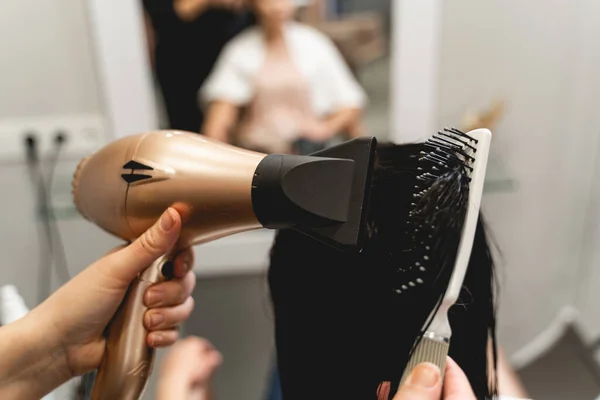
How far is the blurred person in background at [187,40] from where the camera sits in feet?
3.63

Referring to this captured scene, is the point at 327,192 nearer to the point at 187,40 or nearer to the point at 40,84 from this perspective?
the point at 187,40

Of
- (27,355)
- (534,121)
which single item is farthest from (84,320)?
(534,121)

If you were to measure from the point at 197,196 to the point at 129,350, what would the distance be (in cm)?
19

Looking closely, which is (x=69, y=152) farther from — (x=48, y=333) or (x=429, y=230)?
(x=429, y=230)

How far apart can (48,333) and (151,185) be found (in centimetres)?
23

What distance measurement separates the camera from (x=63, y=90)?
47.6 inches

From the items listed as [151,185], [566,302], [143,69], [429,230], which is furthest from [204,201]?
[566,302]

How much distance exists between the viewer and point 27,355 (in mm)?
575

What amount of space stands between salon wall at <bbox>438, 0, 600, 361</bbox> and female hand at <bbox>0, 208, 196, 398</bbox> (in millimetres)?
886

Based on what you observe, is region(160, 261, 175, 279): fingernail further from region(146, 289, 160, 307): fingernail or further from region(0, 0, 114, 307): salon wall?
region(0, 0, 114, 307): salon wall

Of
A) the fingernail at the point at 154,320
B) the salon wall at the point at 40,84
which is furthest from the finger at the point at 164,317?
the salon wall at the point at 40,84

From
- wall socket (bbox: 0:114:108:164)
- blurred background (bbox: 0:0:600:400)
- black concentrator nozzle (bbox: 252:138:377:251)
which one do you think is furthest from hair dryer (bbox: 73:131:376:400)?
wall socket (bbox: 0:114:108:164)

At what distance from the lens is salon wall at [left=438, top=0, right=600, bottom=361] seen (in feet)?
3.84

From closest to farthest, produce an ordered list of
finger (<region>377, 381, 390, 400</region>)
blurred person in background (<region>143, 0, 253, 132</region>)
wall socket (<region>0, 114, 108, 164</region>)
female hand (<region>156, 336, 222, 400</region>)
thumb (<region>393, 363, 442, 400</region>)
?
thumb (<region>393, 363, 442, 400</region>) → finger (<region>377, 381, 390, 400</region>) → female hand (<region>156, 336, 222, 400</region>) → blurred person in background (<region>143, 0, 253, 132</region>) → wall socket (<region>0, 114, 108, 164</region>)
